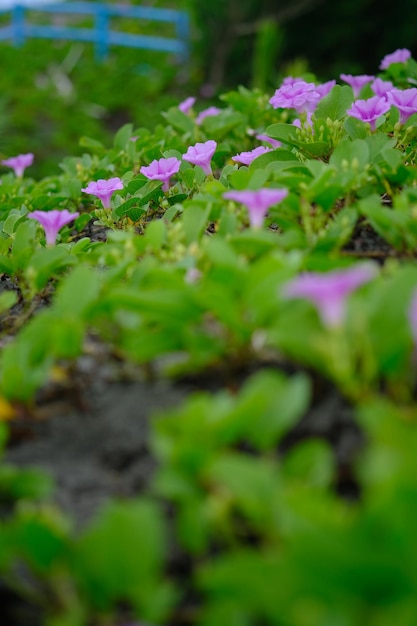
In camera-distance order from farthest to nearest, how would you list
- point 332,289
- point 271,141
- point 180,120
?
point 180,120 → point 271,141 → point 332,289

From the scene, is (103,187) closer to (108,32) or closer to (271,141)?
(271,141)

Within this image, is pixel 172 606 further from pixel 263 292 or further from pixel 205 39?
pixel 205 39

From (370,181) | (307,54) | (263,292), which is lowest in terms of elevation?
(263,292)

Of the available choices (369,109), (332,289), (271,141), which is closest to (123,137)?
(271,141)

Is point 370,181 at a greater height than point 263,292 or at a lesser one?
greater

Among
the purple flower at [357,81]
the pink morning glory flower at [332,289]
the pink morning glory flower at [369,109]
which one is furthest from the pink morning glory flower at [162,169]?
the pink morning glory flower at [332,289]

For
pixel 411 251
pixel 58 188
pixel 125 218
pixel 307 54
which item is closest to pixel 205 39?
pixel 307 54

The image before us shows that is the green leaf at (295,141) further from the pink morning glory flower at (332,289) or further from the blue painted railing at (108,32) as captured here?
the blue painted railing at (108,32)
